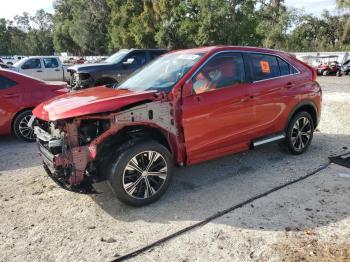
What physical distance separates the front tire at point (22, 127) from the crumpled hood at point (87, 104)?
2937mm

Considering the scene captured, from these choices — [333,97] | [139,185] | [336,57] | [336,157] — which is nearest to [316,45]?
[336,57]

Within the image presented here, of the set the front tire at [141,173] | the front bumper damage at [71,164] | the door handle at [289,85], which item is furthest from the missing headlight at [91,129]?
the door handle at [289,85]

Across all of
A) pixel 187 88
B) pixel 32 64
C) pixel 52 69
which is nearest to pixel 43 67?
pixel 52 69

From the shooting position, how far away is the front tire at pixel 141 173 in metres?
3.96

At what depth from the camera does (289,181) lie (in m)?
4.92

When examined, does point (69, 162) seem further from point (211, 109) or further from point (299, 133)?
point (299, 133)

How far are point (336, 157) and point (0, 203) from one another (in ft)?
17.0

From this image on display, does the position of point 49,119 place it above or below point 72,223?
above

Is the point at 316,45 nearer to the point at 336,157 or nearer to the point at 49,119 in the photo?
the point at 336,157

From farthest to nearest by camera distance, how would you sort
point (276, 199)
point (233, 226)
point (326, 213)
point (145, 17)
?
point (145, 17)
point (276, 199)
point (326, 213)
point (233, 226)

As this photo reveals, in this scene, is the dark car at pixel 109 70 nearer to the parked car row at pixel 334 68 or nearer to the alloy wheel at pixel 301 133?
the alloy wheel at pixel 301 133

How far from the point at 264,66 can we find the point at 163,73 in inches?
64.3

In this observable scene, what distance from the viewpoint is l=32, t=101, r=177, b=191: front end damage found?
3.90m

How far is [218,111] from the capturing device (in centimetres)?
465
